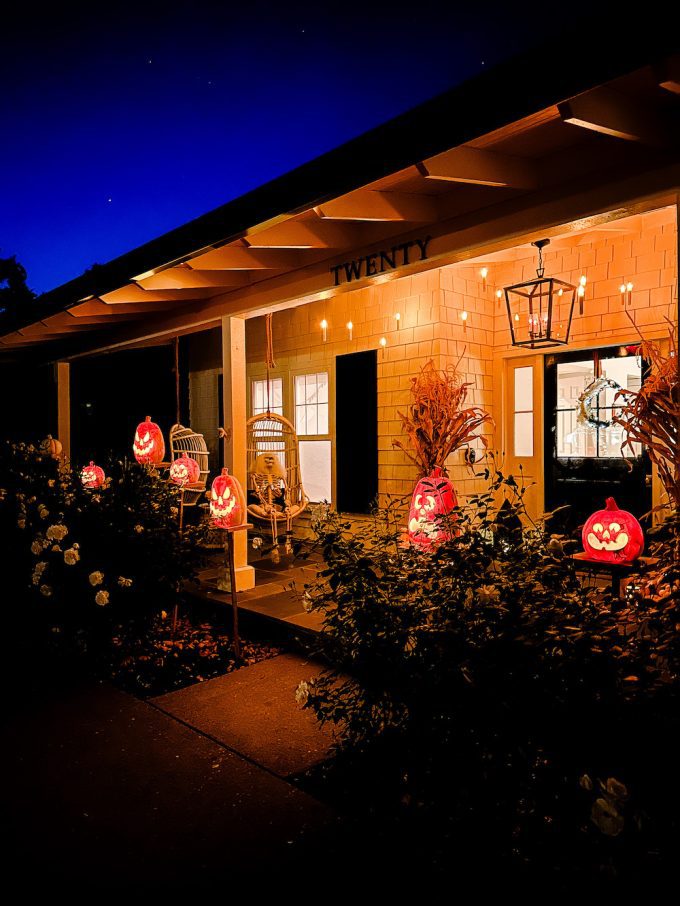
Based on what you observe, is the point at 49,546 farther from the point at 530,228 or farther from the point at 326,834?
the point at 530,228

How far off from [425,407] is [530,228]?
279 centimetres

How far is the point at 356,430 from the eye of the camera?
779 cm

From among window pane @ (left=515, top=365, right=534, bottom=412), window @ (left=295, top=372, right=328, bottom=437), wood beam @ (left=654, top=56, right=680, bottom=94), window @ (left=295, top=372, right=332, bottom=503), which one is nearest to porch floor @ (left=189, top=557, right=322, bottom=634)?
window @ (left=295, top=372, right=332, bottom=503)

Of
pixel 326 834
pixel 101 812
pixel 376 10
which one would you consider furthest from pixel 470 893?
pixel 376 10

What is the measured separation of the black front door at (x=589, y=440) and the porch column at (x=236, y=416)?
10.2 feet

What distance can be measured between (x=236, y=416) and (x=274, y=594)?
177 centimetres

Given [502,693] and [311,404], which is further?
[311,404]

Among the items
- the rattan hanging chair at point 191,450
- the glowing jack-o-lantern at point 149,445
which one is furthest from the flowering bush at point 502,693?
the glowing jack-o-lantern at point 149,445

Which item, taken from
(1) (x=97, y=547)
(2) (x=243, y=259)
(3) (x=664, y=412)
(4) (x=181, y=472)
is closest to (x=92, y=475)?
(4) (x=181, y=472)

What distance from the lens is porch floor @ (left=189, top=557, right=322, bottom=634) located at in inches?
198

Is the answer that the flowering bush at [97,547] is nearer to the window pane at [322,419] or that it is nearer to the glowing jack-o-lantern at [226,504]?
the glowing jack-o-lantern at [226,504]

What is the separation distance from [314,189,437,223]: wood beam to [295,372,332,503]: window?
4.23 m

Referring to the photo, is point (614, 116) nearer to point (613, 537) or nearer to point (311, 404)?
point (613, 537)

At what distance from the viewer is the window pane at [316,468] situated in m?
8.48
